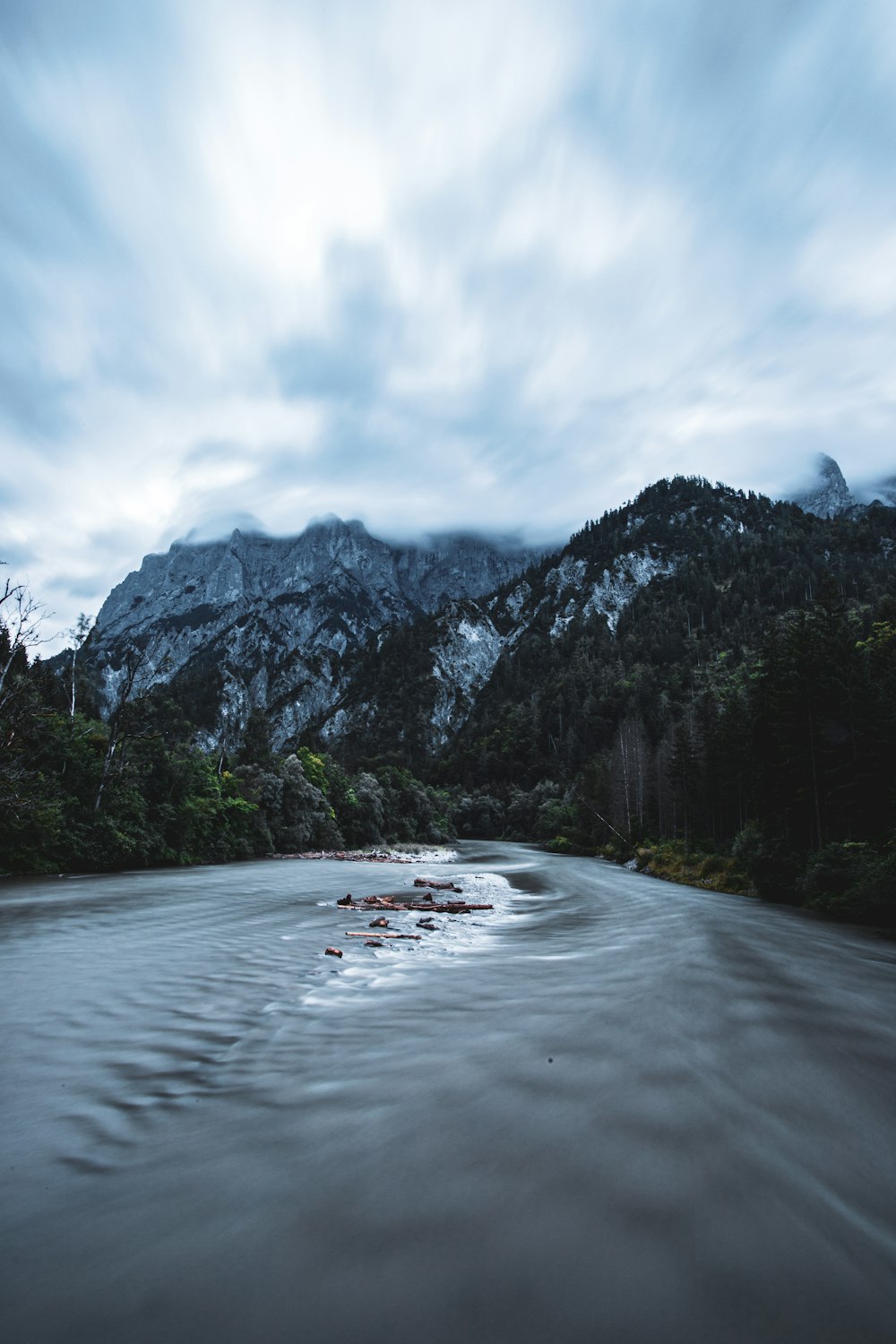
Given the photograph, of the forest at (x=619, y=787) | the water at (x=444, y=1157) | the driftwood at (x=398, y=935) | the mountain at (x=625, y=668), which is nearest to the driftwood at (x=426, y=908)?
the driftwood at (x=398, y=935)

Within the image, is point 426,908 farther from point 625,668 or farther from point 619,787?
point 625,668

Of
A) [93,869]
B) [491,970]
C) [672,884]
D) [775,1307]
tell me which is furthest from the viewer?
[672,884]

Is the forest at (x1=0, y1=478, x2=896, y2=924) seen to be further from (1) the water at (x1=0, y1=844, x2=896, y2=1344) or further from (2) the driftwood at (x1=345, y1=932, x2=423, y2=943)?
(1) the water at (x1=0, y1=844, x2=896, y2=1344)

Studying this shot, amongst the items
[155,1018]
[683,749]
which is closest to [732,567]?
[683,749]

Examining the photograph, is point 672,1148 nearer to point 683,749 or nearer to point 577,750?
point 683,749

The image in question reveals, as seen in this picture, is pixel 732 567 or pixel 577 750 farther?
pixel 732 567

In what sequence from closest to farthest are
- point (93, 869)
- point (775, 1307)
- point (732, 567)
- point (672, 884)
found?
point (775, 1307) < point (93, 869) < point (672, 884) < point (732, 567)

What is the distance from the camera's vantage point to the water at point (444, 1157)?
255cm

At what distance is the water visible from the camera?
2.55m

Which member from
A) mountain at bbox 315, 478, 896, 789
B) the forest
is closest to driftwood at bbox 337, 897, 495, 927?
the forest

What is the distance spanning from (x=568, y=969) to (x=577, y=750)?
127 metres

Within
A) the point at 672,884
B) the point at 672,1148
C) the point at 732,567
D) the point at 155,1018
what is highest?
the point at 732,567

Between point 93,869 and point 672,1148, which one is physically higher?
point 672,1148

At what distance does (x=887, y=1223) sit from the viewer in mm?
3225
